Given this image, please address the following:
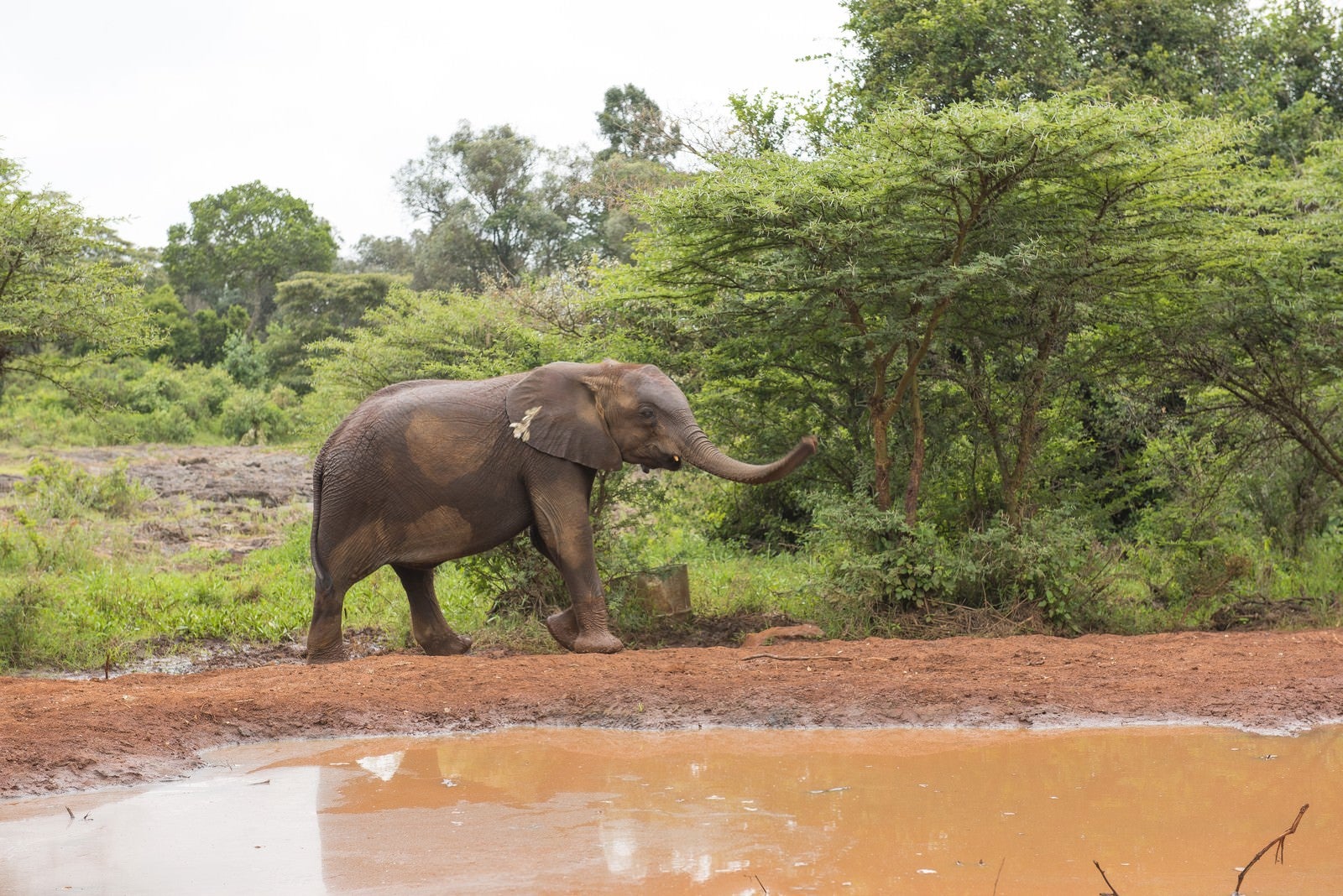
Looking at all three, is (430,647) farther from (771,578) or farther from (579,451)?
(771,578)

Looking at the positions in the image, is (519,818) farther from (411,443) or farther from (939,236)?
(939,236)

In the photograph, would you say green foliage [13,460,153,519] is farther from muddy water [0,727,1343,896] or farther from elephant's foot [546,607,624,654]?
muddy water [0,727,1343,896]

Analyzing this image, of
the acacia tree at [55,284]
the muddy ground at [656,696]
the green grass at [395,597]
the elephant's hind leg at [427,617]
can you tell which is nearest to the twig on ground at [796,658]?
the muddy ground at [656,696]

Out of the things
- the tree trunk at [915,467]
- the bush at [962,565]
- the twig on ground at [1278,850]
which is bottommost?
the twig on ground at [1278,850]

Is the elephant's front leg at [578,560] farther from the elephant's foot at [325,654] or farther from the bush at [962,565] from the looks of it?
the bush at [962,565]

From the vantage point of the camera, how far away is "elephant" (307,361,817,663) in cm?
959

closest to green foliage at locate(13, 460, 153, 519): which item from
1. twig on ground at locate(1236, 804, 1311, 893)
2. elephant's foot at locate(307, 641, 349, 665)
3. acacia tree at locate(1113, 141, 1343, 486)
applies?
elephant's foot at locate(307, 641, 349, 665)

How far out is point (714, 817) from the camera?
554 centimetres

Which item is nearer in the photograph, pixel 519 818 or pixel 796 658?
pixel 519 818

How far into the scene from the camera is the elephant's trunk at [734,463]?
8.75m

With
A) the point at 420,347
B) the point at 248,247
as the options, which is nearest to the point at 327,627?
the point at 420,347

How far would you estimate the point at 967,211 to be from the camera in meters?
10.4

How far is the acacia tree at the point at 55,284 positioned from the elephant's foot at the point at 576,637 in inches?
247

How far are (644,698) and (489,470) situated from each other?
2.55 m
